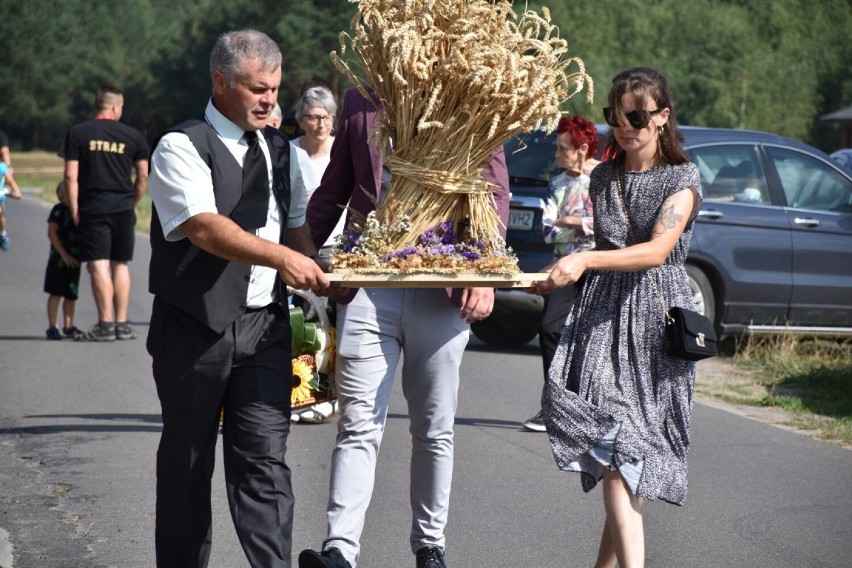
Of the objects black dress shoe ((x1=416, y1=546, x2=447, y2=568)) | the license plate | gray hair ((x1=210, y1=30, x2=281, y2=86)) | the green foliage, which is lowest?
black dress shoe ((x1=416, y1=546, x2=447, y2=568))

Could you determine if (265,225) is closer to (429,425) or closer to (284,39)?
(429,425)

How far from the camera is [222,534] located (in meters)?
5.76

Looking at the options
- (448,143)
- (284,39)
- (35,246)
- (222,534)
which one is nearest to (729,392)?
(222,534)

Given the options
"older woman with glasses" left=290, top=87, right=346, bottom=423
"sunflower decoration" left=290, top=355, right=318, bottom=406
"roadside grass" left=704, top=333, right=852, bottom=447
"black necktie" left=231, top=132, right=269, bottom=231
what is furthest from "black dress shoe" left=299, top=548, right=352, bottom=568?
"roadside grass" left=704, top=333, right=852, bottom=447

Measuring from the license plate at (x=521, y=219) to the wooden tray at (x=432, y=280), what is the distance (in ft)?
21.8

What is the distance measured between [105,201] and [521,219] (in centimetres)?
386

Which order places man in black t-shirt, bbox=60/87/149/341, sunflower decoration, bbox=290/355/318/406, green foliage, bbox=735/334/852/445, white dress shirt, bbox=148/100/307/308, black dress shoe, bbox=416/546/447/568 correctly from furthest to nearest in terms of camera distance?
man in black t-shirt, bbox=60/87/149/341 < green foliage, bbox=735/334/852/445 < sunflower decoration, bbox=290/355/318/406 < black dress shoe, bbox=416/546/447/568 < white dress shirt, bbox=148/100/307/308

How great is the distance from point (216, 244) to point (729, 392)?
6.64m

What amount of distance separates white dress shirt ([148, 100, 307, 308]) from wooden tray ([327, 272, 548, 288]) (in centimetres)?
32

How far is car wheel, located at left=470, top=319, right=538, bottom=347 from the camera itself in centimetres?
1184

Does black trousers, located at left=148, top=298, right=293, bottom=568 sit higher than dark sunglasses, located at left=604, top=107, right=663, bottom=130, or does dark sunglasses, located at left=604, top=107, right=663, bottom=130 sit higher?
dark sunglasses, located at left=604, top=107, right=663, bottom=130

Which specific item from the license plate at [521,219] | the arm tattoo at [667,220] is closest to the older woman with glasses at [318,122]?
the license plate at [521,219]

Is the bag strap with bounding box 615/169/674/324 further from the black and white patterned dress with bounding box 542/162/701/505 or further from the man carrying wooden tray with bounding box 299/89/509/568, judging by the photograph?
the man carrying wooden tray with bounding box 299/89/509/568

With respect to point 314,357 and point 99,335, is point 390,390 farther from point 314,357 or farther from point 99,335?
point 99,335
